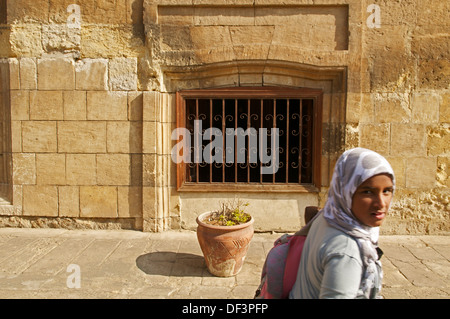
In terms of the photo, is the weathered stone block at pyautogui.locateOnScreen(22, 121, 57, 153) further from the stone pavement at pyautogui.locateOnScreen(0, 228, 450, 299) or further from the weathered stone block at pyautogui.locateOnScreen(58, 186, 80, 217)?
the stone pavement at pyautogui.locateOnScreen(0, 228, 450, 299)

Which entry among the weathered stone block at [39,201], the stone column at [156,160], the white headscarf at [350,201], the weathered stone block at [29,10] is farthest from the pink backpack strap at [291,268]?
the weathered stone block at [29,10]

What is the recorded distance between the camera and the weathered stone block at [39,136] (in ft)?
14.9

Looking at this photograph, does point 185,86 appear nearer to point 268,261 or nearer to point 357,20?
point 357,20

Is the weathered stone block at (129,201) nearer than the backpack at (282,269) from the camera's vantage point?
No

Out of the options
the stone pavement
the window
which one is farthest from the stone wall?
the stone pavement

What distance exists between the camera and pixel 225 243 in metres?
3.30

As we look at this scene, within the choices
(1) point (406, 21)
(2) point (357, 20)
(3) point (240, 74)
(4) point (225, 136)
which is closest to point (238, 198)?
(4) point (225, 136)

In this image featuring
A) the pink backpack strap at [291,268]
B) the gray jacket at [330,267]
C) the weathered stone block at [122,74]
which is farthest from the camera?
the weathered stone block at [122,74]

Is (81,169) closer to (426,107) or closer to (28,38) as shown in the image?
(28,38)

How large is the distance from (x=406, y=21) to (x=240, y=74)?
226cm

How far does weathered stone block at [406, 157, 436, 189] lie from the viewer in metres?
4.42

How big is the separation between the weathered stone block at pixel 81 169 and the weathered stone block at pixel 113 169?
0.08 m

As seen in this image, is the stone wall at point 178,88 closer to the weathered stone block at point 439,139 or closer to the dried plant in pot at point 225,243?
the weathered stone block at point 439,139

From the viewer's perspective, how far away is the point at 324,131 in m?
4.52
